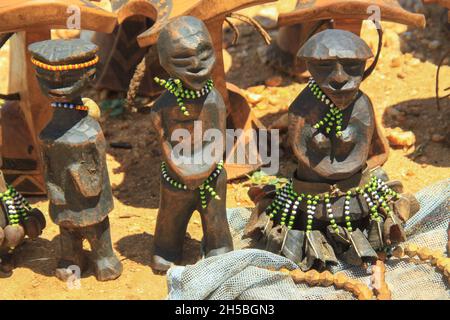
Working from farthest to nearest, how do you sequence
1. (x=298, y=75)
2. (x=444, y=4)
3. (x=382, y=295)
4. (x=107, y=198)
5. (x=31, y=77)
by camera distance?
(x=298, y=75), (x=444, y=4), (x=31, y=77), (x=107, y=198), (x=382, y=295)

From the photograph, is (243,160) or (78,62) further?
(243,160)

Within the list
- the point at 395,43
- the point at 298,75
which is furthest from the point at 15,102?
the point at 395,43

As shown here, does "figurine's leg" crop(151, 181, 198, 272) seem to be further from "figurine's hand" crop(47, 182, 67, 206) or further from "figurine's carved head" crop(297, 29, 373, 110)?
"figurine's carved head" crop(297, 29, 373, 110)

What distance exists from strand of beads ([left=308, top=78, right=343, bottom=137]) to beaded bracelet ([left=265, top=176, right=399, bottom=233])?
302 millimetres

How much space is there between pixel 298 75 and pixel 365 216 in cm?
Result: 203

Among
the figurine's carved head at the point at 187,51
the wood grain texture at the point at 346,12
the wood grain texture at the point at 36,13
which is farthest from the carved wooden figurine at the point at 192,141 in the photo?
the wood grain texture at the point at 346,12

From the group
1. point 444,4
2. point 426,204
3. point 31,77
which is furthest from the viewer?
point 444,4

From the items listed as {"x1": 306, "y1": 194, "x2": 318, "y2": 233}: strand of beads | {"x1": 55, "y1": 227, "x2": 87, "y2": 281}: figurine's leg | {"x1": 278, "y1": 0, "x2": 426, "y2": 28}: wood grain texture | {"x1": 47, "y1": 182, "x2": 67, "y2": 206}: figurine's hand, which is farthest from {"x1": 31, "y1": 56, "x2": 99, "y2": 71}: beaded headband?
{"x1": 278, "y1": 0, "x2": 426, "y2": 28}: wood grain texture

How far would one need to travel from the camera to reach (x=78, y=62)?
329 cm

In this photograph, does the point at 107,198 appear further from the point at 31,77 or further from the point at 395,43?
the point at 395,43

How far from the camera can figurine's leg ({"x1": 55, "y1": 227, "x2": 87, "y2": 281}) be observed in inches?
143

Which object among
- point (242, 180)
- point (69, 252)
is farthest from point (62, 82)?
point (242, 180)

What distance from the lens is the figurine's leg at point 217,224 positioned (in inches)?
141

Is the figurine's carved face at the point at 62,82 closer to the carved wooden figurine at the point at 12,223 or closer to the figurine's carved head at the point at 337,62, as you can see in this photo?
the carved wooden figurine at the point at 12,223
